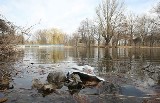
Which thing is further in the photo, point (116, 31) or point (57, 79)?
point (116, 31)

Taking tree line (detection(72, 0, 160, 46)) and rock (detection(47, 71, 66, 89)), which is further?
tree line (detection(72, 0, 160, 46))

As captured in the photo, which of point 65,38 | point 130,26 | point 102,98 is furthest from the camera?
point 65,38

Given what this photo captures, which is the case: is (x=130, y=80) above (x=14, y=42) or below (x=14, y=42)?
below

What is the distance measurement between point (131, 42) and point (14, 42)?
8441cm

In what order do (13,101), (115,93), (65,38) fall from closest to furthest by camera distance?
1. (13,101)
2. (115,93)
3. (65,38)

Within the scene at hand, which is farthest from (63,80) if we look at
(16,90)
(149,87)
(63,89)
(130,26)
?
(130,26)

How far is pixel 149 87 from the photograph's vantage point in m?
9.90

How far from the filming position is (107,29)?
2473 inches

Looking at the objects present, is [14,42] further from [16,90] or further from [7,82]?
[7,82]

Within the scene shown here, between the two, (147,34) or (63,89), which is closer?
(63,89)

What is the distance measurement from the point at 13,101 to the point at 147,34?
86.4 m

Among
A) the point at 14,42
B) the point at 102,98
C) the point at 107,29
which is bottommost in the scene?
the point at 102,98

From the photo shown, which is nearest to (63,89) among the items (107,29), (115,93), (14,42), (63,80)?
(63,80)

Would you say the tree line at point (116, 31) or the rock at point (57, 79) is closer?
the rock at point (57, 79)
